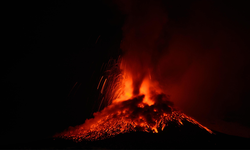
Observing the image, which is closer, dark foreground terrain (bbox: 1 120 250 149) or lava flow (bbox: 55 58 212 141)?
dark foreground terrain (bbox: 1 120 250 149)

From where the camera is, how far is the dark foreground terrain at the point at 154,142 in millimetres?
5830

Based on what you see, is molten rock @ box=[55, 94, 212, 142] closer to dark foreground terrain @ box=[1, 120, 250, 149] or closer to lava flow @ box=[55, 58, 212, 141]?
lava flow @ box=[55, 58, 212, 141]

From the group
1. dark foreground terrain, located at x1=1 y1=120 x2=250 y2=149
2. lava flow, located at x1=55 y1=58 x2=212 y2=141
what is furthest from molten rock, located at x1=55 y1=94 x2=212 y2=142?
dark foreground terrain, located at x1=1 y1=120 x2=250 y2=149

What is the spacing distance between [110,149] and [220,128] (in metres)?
10.5

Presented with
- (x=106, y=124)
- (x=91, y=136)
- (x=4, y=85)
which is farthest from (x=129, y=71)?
(x=4, y=85)

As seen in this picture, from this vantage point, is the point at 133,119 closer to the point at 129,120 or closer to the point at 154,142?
the point at 129,120

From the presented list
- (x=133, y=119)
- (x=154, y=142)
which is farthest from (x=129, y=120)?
(x=154, y=142)

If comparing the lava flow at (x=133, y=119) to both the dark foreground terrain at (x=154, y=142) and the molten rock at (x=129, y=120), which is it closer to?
the molten rock at (x=129, y=120)

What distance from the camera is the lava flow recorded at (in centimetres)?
712

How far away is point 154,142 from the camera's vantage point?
616 centimetres

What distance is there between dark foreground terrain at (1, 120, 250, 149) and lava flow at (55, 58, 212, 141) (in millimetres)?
425

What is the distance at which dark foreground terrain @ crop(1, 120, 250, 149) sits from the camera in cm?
583

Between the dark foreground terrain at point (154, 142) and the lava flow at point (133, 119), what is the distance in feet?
1.40

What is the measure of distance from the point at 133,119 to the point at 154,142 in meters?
1.89
